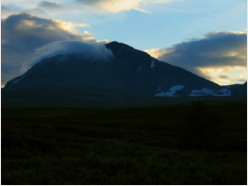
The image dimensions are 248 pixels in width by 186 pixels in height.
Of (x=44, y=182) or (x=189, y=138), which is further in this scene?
(x=189, y=138)

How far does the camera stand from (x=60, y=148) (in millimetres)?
22000

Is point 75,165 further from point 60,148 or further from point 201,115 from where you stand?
point 201,115

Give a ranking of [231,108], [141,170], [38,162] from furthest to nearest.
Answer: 1. [231,108]
2. [38,162]
3. [141,170]

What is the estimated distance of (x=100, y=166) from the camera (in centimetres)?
1587

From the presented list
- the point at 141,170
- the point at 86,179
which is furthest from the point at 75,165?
the point at 141,170

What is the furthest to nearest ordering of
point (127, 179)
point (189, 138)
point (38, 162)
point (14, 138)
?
point (189, 138)
point (14, 138)
point (38, 162)
point (127, 179)

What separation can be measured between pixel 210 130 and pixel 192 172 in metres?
21.1

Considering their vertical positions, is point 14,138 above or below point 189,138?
above

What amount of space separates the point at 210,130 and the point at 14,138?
26016mm

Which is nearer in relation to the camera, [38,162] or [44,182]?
[44,182]

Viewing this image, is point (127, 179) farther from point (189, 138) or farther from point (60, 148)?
point (189, 138)

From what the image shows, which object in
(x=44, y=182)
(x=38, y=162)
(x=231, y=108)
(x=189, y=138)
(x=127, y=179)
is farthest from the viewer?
(x=231, y=108)

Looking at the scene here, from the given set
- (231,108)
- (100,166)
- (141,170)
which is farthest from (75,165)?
(231,108)

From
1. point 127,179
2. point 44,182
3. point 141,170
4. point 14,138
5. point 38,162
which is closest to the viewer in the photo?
point 44,182
